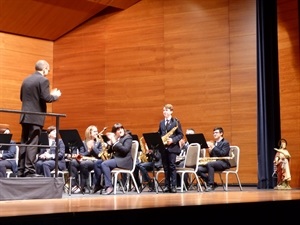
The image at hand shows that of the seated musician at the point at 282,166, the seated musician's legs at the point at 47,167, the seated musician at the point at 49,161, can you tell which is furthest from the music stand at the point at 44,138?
the seated musician at the point at 282,166

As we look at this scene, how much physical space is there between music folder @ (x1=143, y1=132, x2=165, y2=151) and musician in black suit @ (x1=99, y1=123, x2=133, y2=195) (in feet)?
0.91

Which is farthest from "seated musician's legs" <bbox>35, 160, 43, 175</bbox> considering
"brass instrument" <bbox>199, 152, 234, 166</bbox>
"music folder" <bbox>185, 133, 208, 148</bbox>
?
"brass instrument" <bbox>199, 152, 234, 166</bbox>

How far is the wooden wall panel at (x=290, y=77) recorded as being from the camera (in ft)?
34.8

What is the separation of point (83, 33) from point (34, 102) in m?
6.91

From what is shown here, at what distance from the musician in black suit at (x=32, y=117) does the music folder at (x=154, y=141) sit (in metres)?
2.00

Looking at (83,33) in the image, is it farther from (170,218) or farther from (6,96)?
(170,218)

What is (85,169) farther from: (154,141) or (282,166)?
(282,166)

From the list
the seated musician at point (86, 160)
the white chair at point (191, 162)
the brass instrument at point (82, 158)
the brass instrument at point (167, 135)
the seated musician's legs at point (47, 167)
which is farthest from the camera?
the seated musician at point (86, 160)

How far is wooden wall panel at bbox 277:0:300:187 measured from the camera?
10602 millimetres

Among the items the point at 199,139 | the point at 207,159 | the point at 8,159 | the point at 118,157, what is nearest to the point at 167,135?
the point at 199,139

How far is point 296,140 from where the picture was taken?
1059 centimetres

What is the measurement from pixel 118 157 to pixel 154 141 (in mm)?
607

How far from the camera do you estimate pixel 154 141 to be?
27.7ft

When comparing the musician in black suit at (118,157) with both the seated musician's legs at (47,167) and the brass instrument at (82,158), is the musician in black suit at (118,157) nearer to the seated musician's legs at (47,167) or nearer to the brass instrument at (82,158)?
the brass instrument at (82,158)
